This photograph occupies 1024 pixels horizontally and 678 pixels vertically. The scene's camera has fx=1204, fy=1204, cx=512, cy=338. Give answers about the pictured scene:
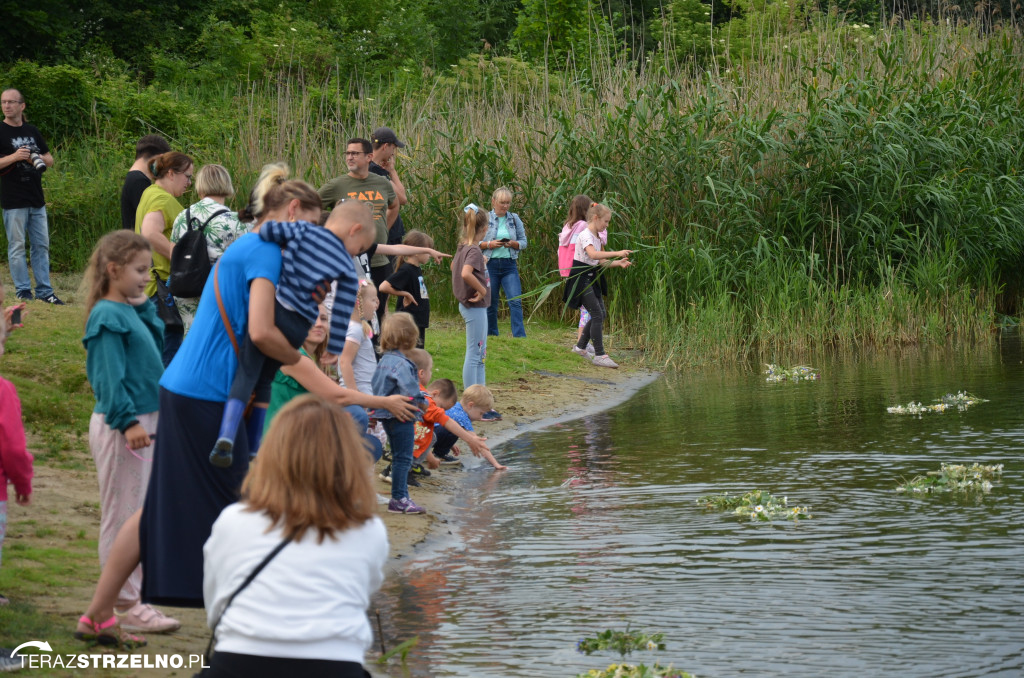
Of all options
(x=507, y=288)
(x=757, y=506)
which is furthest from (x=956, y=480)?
(x=507, y=288)

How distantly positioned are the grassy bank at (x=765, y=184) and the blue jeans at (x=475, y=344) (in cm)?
439

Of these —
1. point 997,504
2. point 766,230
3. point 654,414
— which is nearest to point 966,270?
point 766,230

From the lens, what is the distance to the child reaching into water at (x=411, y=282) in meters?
9.74

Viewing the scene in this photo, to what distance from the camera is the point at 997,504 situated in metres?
7.11

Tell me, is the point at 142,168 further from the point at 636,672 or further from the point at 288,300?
the point at 636,672

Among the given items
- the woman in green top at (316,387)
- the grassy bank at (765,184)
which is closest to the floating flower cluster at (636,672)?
the woman in green top at (316,387)

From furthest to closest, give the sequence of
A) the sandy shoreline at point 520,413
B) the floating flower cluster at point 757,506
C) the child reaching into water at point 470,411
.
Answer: the child reaching into water at point 470,411 → the sandy shoreline at point 520,413 → the floating flower cluster at point 757,506

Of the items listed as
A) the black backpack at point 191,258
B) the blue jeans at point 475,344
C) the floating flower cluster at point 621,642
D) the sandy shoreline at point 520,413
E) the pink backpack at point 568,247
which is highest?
the black backpack at point 191,258

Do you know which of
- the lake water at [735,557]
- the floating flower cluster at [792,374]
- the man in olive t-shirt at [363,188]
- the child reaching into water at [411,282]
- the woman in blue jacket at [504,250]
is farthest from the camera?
the woman in blue jacket at [504,250]

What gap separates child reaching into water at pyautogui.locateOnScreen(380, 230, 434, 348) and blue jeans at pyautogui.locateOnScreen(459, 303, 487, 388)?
439 mm

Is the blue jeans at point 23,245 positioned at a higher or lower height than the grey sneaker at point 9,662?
higher

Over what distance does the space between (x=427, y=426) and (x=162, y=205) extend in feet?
7.90

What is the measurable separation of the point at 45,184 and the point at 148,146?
1144cm

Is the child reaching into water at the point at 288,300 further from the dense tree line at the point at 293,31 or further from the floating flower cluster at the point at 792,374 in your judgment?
the dense tree line at the point at 293,31
